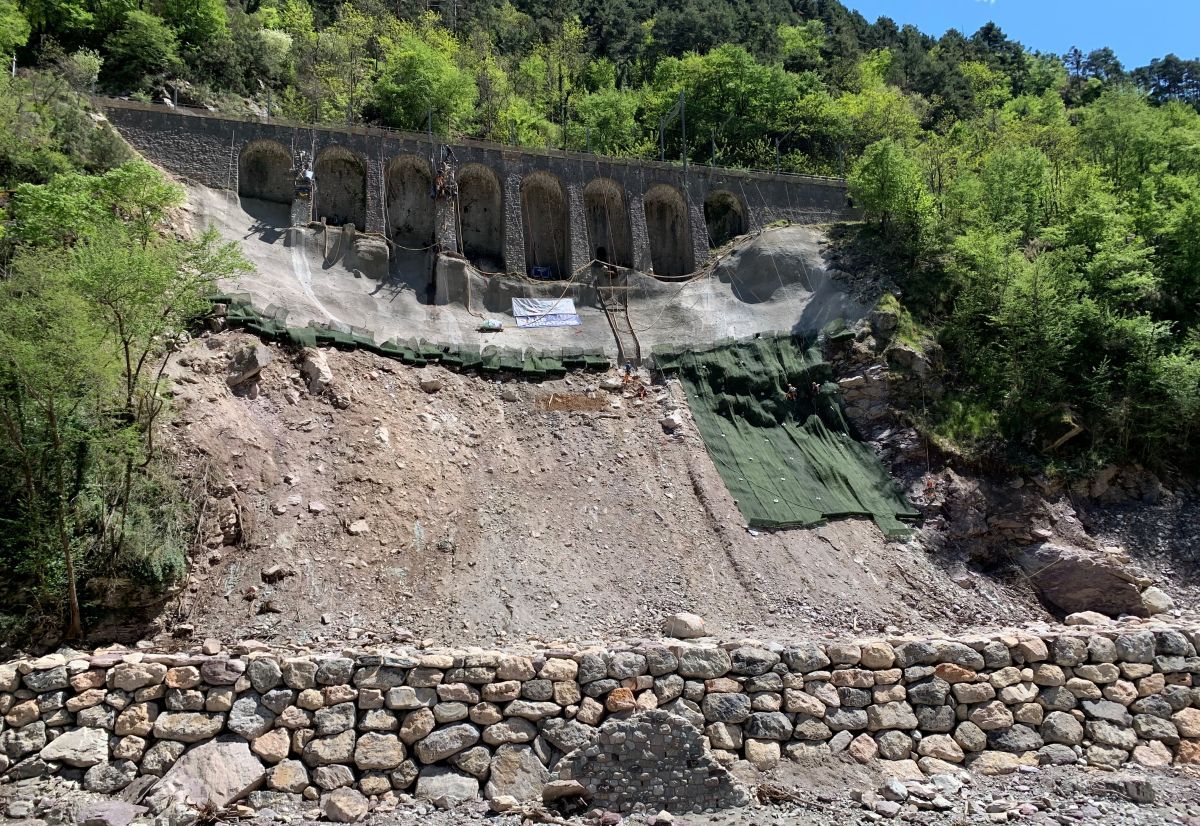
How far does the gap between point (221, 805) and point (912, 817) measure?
5.98m

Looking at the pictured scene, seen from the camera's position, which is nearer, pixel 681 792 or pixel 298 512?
pixel 681 792

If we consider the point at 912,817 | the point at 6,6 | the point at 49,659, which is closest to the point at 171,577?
the point at 49,659

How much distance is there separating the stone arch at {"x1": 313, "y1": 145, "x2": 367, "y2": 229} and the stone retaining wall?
18.9m

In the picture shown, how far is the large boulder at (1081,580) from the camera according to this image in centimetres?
1606

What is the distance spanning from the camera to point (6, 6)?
2377 centimetres

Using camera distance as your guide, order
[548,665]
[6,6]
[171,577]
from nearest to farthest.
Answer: [548,665] → [171,577] → [6,6]

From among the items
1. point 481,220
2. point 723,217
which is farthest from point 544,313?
point 723,217

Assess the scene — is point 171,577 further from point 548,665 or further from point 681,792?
point 681,792

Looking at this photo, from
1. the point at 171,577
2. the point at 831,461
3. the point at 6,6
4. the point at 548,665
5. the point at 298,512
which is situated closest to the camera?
the point at 548,665

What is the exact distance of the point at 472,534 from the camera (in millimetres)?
15359

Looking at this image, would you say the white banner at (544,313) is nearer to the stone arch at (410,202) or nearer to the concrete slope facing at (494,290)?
the concrete slope facing at (494,290)

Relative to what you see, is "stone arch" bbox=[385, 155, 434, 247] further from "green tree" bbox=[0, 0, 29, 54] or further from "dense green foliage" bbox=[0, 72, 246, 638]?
"dense green foliage" bbox=[0, 72, 246, 638]

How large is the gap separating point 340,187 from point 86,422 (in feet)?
49.9

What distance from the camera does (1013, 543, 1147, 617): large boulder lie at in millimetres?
16062
